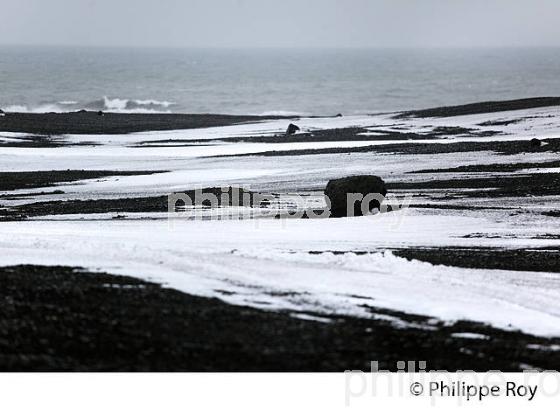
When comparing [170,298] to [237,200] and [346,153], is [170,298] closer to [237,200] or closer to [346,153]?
[237,200]

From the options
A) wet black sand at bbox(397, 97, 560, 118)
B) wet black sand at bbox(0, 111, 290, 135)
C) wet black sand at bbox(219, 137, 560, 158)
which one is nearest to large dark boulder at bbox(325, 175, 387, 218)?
wet black sand at bbox(219, 137, 560, 158)

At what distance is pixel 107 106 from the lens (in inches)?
3408

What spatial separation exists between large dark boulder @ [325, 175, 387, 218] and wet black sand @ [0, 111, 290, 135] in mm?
25186

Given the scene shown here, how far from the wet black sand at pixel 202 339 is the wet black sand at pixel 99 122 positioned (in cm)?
3255

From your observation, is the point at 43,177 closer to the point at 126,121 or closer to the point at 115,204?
the point at 115,204

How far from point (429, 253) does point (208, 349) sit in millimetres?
6596

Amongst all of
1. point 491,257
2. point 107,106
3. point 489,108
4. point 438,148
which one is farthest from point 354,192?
point 107,106

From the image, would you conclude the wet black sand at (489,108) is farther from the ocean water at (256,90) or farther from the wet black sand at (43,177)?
the ocean water at (256,90)

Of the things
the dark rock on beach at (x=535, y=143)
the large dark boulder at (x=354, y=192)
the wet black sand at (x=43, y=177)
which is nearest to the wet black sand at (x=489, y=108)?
the dark rock on beach at (x=535, y=143)

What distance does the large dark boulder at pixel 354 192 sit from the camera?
18750mm

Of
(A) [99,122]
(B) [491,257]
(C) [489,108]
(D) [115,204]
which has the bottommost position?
(B) [491,257]

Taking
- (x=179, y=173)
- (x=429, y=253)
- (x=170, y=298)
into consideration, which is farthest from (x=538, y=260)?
(x=179, y=173)

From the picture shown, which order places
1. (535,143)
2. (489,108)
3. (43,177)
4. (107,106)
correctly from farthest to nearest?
(107,106) → (489,108) → (535,143) → (43,177)

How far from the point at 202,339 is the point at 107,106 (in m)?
80.3
